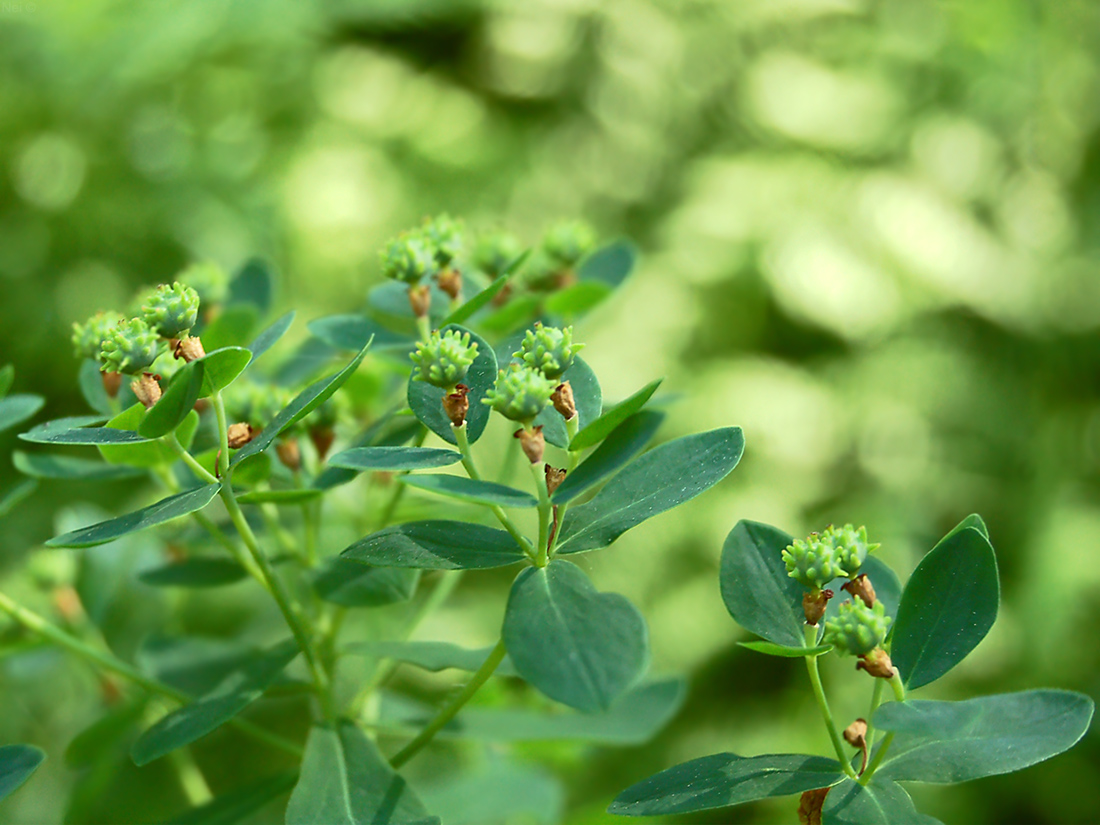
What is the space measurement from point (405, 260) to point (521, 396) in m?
0.18

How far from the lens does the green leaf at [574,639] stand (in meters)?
0.33

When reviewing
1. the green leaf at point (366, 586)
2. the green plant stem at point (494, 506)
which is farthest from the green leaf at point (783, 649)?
the green leaf at point (366, 586)

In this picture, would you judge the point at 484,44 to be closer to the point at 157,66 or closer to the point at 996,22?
the point at 157,66

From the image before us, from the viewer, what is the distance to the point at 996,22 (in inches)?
93.0

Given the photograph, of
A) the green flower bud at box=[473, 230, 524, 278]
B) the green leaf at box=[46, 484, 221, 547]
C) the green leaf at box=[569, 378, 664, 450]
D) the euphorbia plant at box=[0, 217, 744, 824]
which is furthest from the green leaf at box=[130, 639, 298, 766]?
the green flower bud at box=[473, 230, 524, 278]

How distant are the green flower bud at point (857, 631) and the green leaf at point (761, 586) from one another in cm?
3

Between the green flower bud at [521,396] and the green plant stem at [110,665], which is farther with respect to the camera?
the green plant stem at [110,665]

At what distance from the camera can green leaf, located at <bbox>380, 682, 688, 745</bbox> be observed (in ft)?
2.02

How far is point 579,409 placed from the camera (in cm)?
47

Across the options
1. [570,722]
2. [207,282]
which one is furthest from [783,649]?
[207,282]

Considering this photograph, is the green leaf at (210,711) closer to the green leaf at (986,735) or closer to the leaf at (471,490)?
the leaf at (471,490)

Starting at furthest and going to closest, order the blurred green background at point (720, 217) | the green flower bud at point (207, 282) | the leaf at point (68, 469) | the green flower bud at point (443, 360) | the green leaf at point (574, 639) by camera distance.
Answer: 1. the blurred green background at point (720, 217)
2. the green flower bud at point (207, 282)
3. the leaf at point (68, 469)
4. the green flower bud at point (443, 360)
5. the green leaf at point (574, 639)

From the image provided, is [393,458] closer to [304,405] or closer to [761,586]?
[304,405]

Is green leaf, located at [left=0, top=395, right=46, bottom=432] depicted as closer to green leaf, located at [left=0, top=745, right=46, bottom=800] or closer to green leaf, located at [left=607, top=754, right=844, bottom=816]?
green leaf, located at [left=0, top=745, right=46, bottom=800]
